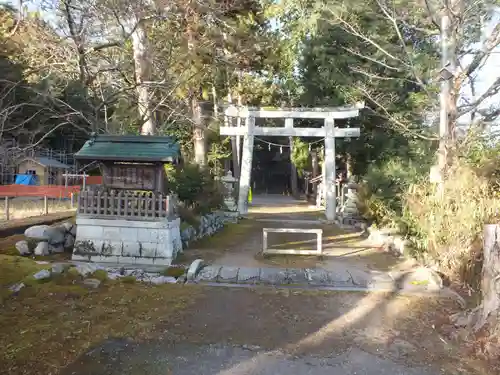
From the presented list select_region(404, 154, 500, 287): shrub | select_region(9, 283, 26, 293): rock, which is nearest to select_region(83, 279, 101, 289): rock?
select_region(9, 283, 26, 293): rock

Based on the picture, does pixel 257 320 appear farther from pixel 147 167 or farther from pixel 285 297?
pixel 147 167

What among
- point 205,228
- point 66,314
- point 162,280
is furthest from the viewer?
point 205,228

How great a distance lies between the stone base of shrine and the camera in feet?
26.3

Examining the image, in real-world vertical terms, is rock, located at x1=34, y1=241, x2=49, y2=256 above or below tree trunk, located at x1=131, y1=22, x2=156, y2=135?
below

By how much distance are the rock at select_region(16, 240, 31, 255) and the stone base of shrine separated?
32.7 inches

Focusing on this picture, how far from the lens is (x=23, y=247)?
7.88 m

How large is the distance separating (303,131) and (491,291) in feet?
45.6

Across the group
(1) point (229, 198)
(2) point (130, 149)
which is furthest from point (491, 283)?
(1) point (229, 198)

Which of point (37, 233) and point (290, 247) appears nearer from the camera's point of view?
point (37, 233)

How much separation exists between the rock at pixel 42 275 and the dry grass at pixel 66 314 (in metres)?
0.14

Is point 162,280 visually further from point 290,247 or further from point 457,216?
point 457,216

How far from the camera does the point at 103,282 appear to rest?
6492mm

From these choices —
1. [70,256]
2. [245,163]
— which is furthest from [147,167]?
[245,163]

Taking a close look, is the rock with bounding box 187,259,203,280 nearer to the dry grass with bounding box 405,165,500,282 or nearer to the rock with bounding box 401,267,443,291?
the rock with bounding box 401,267,443,291
